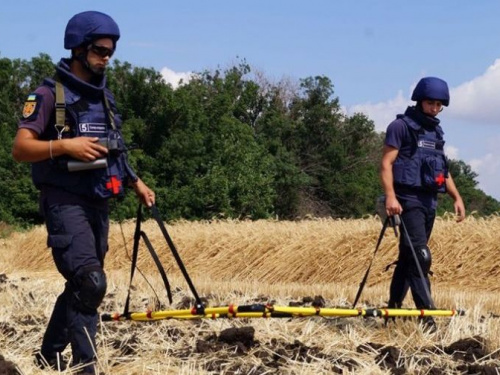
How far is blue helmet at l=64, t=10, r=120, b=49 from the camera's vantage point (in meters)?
5.61

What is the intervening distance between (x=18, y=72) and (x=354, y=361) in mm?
43953

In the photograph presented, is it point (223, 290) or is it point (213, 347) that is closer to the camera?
point (213, 347)

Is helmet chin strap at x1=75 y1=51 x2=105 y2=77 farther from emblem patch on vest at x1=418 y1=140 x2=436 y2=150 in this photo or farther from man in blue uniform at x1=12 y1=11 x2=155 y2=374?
emblem patch on vest at x1=418 y1=140 x2=436 y2=150

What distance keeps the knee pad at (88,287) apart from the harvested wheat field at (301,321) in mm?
343

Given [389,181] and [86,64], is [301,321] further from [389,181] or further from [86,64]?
[86,64]

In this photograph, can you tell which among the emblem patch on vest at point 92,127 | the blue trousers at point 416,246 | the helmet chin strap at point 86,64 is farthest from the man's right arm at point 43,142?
the blue trousers at point 416,246

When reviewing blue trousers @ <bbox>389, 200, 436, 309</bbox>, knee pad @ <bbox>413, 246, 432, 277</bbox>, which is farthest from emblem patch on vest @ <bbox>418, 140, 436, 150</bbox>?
knee pad @ <bbox>413, 246, 432, 277</bbox>

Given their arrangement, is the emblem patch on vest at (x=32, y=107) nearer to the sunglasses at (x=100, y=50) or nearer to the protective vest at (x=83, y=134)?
the protective vest at (x=83, y=134)

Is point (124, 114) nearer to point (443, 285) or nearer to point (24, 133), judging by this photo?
point (443, 285)

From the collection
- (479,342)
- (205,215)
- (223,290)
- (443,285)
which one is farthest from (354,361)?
(205,215)

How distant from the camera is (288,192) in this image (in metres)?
52.0

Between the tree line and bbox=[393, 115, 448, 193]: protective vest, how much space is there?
2858 cm

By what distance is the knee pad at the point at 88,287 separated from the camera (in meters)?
5.46

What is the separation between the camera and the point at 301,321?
720cm
